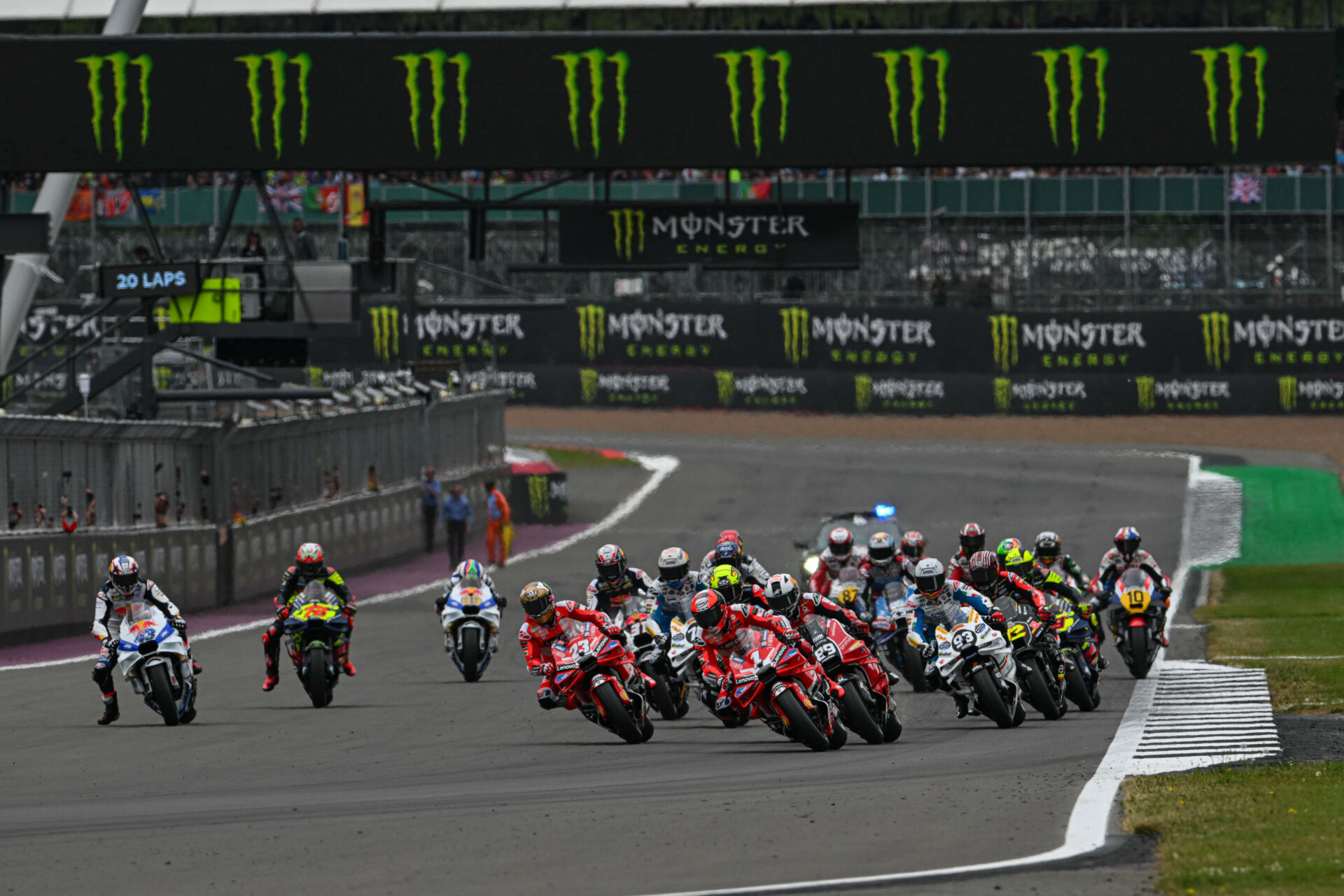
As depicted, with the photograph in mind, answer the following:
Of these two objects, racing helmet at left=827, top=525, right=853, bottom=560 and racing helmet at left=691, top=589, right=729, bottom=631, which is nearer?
racing helmet at left=691, top=589, right=729, bottom=631

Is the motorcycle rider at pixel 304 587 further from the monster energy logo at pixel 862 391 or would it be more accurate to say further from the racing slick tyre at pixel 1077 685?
the monster energy logo at pixel 862 391

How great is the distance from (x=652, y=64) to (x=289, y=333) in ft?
33.4

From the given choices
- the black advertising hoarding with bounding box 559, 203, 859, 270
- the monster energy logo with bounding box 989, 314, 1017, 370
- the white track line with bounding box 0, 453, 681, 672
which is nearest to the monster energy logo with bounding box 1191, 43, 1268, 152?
the black advertising hoarding with bounding box 559, 203, 859, 270

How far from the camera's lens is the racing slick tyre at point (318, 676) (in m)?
19.3

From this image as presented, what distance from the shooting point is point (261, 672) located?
22.9 metres

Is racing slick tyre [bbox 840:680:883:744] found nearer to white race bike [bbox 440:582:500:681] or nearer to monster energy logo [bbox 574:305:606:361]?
white race bike [bbox 440:582:500:681]

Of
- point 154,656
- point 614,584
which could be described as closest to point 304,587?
point 154,656

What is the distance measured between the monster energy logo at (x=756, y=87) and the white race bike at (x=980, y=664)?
10426mm

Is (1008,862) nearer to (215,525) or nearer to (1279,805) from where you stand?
(1279,805)

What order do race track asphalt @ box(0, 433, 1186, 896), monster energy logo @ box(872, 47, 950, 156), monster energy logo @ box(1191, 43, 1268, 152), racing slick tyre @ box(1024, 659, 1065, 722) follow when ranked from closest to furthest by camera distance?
race track asphalt @ box(0, 433, 1186, 896)
racing slick tyre @ box(1024, 659, 1065, 722)
monster energy logo @ box(1191, 43, 1268, 152)
monster energy logo @ box(872, 47, 950, 156)

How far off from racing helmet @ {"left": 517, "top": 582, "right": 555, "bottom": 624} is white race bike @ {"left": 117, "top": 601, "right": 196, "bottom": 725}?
3.23 m

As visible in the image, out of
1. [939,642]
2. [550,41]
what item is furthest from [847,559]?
[550,41]

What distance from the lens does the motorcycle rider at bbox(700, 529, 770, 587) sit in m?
17.8

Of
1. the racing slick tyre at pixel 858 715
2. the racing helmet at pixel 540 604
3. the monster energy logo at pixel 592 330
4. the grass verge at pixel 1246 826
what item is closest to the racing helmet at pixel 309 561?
the racing helmet at pixel 540 604
